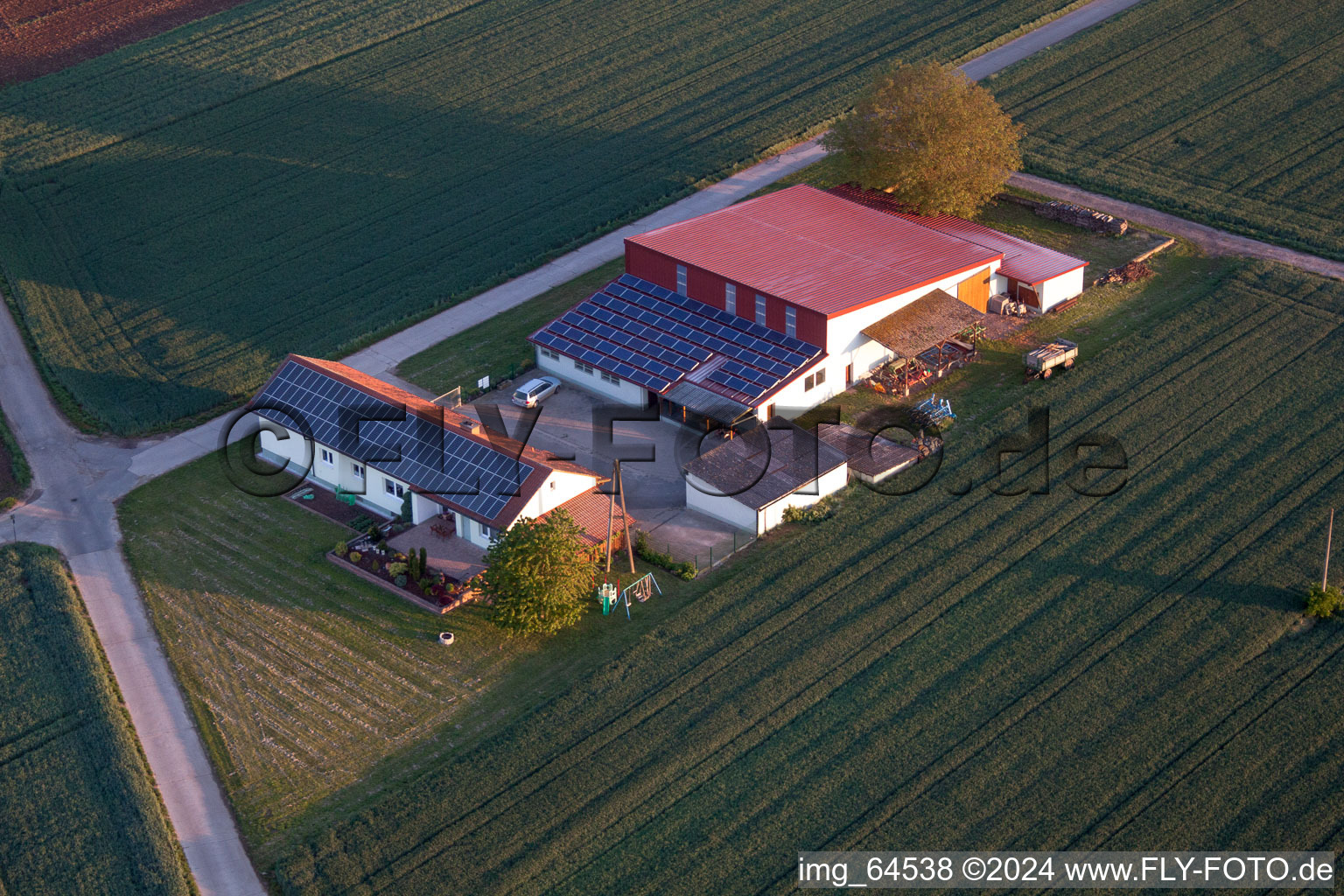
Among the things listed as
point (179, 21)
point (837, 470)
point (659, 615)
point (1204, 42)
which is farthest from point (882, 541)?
point (179, 21)

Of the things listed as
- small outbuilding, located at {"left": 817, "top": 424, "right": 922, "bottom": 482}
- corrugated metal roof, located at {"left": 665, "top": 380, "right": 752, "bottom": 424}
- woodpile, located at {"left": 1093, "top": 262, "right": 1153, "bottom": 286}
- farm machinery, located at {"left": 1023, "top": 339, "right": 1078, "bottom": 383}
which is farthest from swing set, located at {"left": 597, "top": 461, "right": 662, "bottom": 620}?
woodpile, located at {"left": 1093, "top": 262, "right": 1153, "bottom": 286}

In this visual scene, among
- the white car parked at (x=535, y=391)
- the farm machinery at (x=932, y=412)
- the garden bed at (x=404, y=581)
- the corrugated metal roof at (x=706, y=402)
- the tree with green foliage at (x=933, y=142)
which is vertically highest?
the tree with green foliage at (x=933, y=142)

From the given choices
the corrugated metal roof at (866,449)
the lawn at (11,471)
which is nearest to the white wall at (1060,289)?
the corrugated metal roof at (866,449)

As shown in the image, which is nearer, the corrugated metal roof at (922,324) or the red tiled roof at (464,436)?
the red tiled roof at (464,436)

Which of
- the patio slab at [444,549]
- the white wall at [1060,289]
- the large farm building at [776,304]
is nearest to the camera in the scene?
the patio slab at [444,549]

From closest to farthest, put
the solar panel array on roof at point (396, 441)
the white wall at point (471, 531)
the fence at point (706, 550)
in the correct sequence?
the fence at point (706, 550) < the solar panel array on roof at point (396, 441) < the white wall at point (471, 531)

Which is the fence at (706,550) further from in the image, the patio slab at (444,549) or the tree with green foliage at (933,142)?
the tree with green foliage at (933,142)
